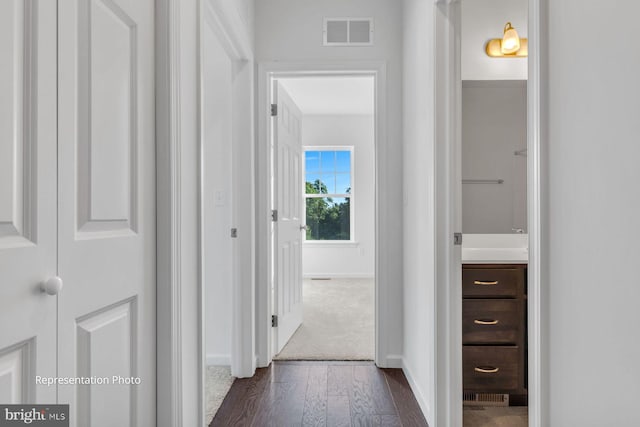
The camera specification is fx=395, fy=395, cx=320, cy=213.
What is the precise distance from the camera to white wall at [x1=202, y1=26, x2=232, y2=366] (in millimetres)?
2594

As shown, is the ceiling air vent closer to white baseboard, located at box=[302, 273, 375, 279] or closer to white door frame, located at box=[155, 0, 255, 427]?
white door frame, located at box=[155, 0, 255, 427]

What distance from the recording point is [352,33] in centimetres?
271

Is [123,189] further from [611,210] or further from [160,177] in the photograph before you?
[611,210]

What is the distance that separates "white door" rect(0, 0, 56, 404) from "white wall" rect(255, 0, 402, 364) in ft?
6.67

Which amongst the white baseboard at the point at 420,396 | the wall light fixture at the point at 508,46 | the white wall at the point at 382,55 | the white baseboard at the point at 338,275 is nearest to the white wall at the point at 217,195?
the white wall at the point at 382,55

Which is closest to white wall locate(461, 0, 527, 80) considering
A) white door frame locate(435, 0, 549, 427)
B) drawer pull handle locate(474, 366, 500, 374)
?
white door frame locate(435, 0, 549, 427)

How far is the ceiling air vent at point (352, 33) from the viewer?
271cm

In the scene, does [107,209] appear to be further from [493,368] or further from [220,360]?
[493,368]

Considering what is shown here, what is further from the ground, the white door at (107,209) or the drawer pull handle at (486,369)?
the white door at (107,209)

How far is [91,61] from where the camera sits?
98 centimetres

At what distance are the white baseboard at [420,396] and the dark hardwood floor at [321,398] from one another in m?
0.03

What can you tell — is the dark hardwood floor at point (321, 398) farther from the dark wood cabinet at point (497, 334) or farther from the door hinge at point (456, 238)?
the door hinge at point (456, 238)

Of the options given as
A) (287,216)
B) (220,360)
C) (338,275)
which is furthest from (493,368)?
(338,275)

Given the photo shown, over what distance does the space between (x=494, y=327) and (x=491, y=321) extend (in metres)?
0.04
